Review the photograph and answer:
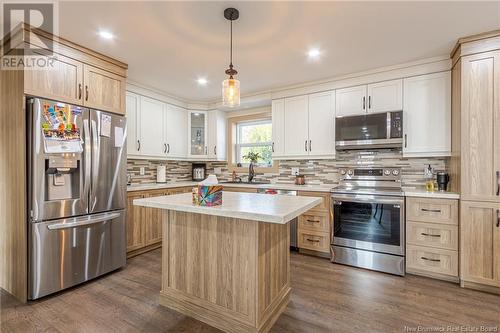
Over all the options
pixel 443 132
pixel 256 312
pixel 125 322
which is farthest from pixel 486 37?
pixel 125 322

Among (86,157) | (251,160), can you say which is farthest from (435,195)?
(86,157)

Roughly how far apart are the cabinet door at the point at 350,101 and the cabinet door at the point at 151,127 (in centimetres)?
275

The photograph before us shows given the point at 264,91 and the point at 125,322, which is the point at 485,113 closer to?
the point at 264,91

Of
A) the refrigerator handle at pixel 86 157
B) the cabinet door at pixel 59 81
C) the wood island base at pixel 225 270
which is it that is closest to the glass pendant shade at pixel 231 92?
the wood island base at pixel 225 270

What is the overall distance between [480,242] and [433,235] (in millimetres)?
368

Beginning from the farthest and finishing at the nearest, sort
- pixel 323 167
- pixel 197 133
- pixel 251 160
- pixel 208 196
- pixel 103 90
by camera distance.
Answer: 1. pixel 197 133
2. pixel 251 160
3. pixel 323 167
4. pixel 103 90
5. pixel 208 196

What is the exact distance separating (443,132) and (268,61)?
219cm

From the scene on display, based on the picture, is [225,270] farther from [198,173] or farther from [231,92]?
[198,173]

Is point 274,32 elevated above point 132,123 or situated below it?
above

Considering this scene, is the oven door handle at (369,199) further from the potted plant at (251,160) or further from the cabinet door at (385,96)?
the potted plant at (251,160)

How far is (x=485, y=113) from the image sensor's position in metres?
2.38

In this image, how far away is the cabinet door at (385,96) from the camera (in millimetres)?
3039

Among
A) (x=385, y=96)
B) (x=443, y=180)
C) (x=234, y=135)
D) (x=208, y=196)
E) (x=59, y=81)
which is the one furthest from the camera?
(x=234, y=135)

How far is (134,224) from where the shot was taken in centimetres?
326
